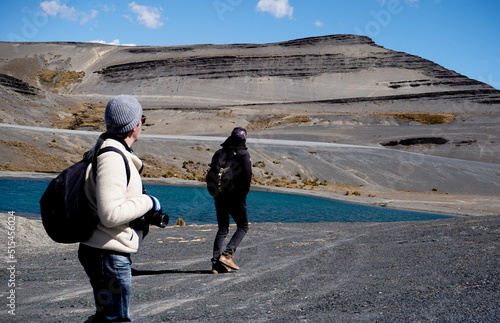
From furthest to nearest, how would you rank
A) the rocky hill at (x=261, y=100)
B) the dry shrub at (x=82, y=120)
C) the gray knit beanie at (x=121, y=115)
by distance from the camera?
1. the dry shrub at (x=82, y=120)
2. the rocky hill at (x=261, y=100)
3. the gray knit beanie at (x=121, y=115)

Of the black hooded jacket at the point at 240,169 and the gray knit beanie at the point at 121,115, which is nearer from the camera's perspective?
the gray knit beanie at the point at 121,115

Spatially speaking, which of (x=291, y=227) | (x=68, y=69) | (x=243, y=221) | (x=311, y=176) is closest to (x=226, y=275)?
(x=243, y=221)

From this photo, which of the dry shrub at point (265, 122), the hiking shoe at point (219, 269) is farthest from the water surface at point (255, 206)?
the dry shrub at point (265, 122)

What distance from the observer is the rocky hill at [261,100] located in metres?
36.8

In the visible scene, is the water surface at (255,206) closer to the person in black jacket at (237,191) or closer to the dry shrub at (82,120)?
the person in black jacket at (237,191)

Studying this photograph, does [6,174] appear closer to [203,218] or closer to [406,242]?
[203,218]

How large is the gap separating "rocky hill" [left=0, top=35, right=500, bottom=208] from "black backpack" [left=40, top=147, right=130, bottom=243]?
2888cm

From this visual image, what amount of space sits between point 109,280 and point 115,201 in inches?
20.6

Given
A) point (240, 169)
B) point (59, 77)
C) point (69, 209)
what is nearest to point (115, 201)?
point (69, 209)

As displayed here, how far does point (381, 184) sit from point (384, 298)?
31.1 meters

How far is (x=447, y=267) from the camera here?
737 centimetres

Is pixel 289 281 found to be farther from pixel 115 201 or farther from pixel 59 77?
pixel 59 77

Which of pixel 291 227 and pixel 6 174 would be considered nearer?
pixel 291 227

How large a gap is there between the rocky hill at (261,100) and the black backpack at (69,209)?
28881mm
